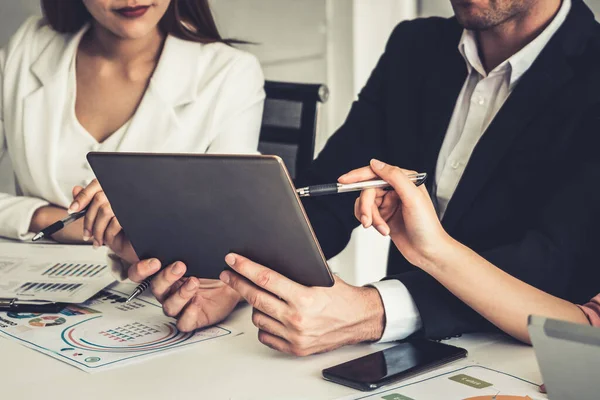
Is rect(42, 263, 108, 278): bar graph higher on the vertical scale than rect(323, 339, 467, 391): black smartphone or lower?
higher

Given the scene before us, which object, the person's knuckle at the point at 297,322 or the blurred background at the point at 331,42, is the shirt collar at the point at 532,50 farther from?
the blurred background at the point at 331,42

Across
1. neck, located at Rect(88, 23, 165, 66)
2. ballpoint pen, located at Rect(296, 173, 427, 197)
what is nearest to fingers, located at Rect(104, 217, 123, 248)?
ballpoint pen, located at Rect(296, 173, 427, 197)

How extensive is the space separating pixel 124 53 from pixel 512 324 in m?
1.30

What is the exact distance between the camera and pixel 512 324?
106 cm

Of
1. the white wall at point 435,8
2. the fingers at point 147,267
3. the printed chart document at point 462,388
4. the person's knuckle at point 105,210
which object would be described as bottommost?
the printed chart document at point 462,388

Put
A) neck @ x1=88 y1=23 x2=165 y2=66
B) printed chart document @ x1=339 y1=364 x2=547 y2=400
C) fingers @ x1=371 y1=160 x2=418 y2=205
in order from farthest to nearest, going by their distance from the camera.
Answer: neck @ x1=88 y1=23 x2=165 y2=66, fingers @ x1=371 y1=160 x2=418 y2=205, printed chart document @ x1=339 y1=364 x2=547 y2=400

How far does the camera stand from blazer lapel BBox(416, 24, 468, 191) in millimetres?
1528

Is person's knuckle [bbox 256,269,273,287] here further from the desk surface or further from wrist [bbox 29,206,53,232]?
wrist [bbox 29,206,53,232]

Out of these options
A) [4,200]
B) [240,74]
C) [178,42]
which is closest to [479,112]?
[240,74]

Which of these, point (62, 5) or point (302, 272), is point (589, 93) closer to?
point (302, 272)

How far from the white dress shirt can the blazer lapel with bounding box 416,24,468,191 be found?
0.06 feet

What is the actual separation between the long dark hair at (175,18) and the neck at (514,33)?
0.78 meters

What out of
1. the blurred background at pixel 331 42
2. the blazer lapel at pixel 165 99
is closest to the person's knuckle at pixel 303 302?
the blazer lapel at pixel 165 99

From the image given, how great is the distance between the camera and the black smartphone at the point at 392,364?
0.93 m
